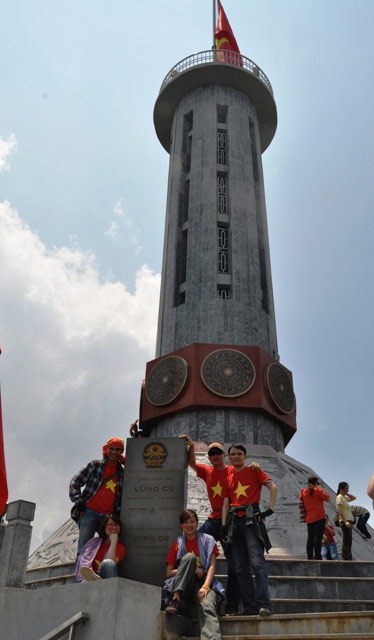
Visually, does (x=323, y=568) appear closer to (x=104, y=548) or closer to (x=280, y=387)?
(x=104, y=548)

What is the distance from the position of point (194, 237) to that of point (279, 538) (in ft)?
48.0

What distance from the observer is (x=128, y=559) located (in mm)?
8102

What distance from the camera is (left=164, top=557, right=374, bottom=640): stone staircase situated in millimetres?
6258

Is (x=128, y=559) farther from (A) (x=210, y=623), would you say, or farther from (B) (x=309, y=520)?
(B) (x=309, y=520)

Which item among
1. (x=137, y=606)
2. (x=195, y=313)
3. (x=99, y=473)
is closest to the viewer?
(x=137, y=606)

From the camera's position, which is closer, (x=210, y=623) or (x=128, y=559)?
(x=210, y=623)

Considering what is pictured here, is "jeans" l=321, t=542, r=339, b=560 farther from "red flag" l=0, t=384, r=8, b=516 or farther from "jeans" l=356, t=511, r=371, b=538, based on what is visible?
"red flag" l=0, t=384, r=8, b=516

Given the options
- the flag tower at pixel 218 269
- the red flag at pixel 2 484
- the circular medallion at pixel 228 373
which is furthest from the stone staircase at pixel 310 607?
the circular medallion at pixel 228 373

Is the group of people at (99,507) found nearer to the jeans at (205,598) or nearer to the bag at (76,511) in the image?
the bag at (76,511)

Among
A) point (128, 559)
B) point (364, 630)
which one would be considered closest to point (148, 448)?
point (128, 559)

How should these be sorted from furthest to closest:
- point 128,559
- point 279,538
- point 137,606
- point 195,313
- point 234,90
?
point 234,90, point 195,313, point 279,538, point 128,559, point 137,606

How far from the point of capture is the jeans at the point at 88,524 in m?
8.30

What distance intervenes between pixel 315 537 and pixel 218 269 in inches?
590

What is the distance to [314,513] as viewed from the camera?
11.4 metres
